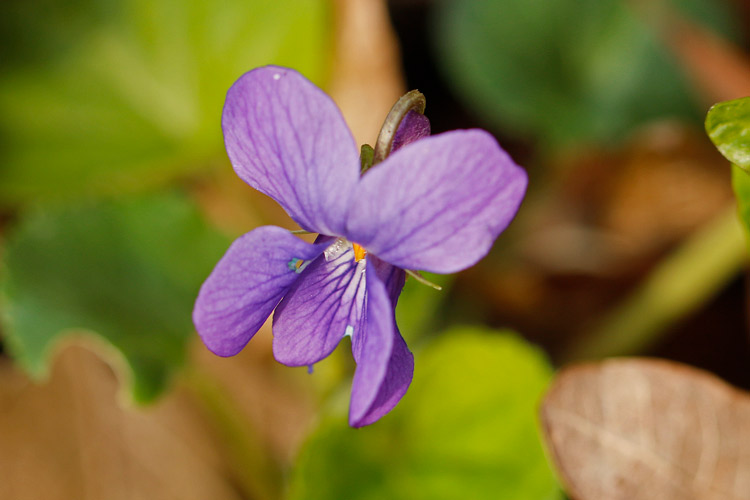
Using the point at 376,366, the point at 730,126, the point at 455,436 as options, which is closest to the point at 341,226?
the point at 376,366

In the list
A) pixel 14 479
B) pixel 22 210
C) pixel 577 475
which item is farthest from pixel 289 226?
pixel 577 475

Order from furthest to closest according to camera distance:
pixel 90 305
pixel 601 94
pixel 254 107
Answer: pixel 601 94 → pixel 90 305 → pixel 254 107

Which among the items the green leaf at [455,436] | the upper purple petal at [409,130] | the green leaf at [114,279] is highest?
the upper purple petal at [409,130]

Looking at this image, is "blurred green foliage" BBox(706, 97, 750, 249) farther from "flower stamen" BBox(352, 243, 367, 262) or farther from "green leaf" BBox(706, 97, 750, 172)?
"flower stamen" BBox(352, 243, 367, 262)

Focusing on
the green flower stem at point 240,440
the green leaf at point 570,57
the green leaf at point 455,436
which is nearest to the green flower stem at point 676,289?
the green leaf at point 455,436

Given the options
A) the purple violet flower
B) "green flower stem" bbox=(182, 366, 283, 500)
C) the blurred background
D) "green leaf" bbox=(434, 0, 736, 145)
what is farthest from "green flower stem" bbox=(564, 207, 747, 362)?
the purple violet flower

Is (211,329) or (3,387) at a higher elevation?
(211,329)

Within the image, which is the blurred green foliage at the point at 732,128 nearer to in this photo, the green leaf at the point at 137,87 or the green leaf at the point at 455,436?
the green leaf at the point at 455,436

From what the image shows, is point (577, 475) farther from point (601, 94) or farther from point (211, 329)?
point (601, 94)

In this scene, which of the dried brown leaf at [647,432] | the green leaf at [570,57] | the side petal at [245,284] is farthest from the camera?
the green leaf at [570,57]
